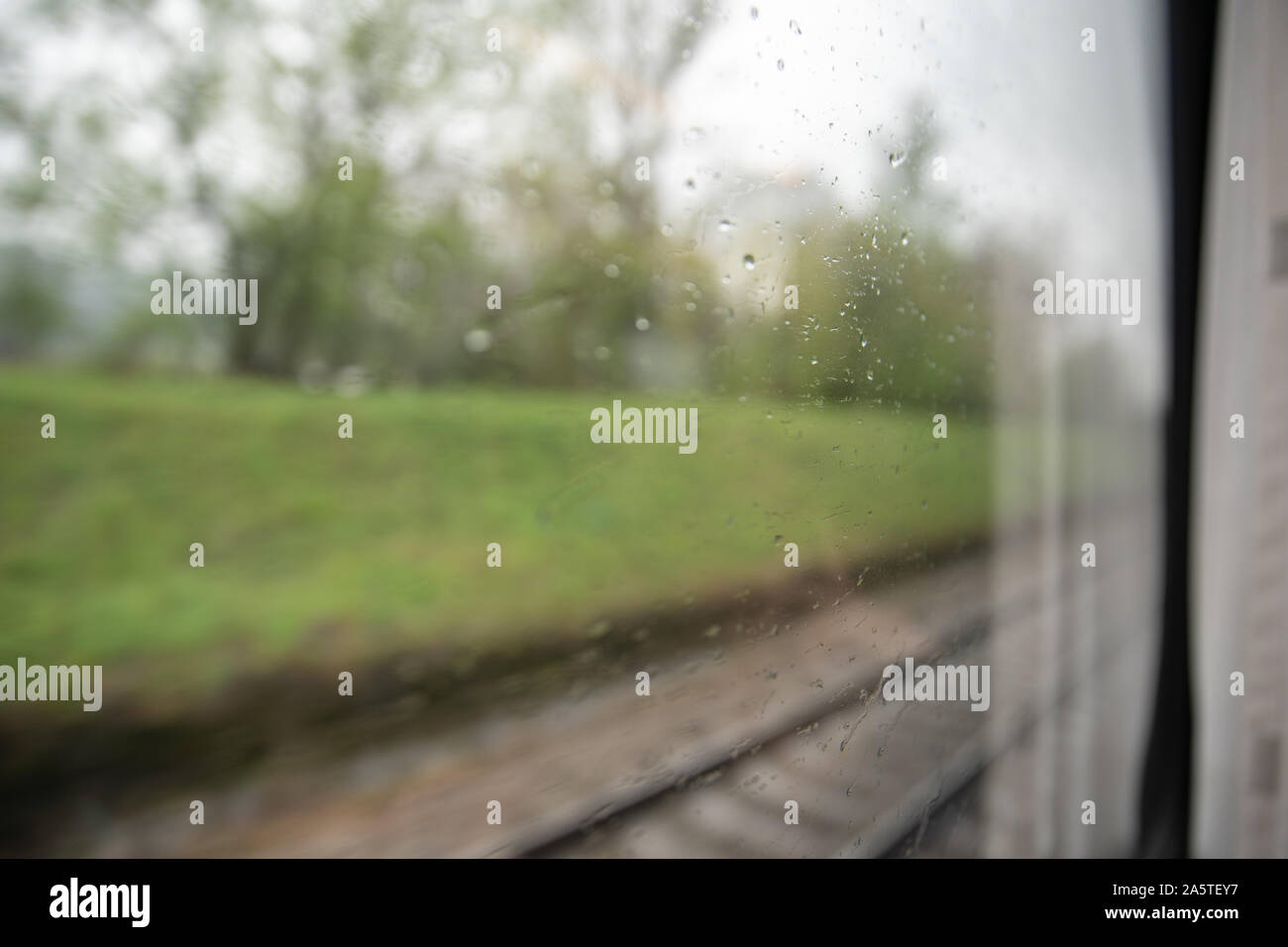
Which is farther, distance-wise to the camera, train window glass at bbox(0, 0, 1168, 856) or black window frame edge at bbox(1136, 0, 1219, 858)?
black window frame edge at bbox(1136, 0, 1219, 858)

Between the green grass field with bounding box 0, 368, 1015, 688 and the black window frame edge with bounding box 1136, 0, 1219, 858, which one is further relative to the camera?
the black window frame edge with bounding box 1136, 0, 1219, 858

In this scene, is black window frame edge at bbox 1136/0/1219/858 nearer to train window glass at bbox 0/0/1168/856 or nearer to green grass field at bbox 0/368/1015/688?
train window glass at bbox 0/0/1168/856

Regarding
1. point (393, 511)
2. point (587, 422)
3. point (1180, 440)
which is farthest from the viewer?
point (393, 511)

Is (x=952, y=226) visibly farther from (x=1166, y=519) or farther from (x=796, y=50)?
(x=1166, y=519)

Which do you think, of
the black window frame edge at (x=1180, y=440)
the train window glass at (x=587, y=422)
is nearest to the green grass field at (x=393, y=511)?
the train window glass at (x=587, y=422)

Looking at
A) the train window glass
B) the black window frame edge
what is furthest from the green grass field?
the black window frame edge

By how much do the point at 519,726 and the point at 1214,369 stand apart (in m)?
1.70

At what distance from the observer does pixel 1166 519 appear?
1.46 meters

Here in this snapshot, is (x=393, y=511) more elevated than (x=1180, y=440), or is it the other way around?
(x=1180, y=440)

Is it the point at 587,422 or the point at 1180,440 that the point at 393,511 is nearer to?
the point at 587,422

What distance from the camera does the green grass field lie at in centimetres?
63

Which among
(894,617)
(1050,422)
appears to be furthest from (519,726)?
(1050,422)

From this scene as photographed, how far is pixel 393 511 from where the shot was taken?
1.68m

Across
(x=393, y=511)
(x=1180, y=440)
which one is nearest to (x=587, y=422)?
(x=393, y=511)
